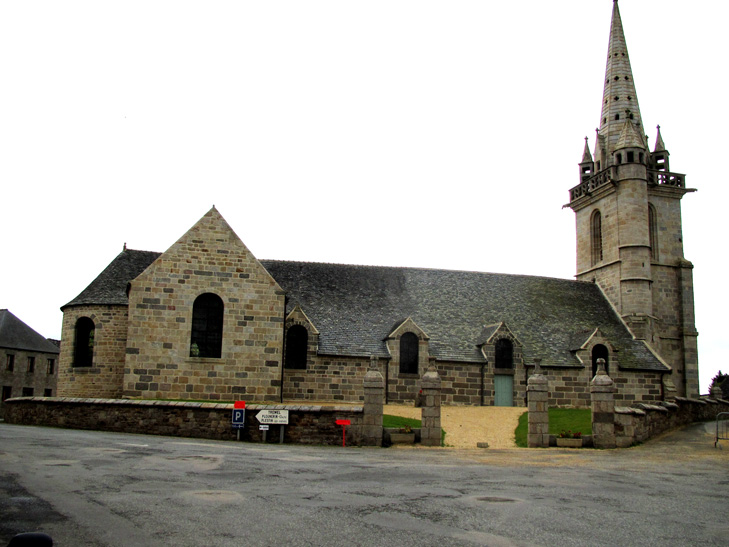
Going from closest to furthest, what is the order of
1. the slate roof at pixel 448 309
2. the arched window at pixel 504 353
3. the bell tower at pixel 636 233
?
the slate roof at pixel 448 309
the arched window at pixel 504 353
the bell tower at pixel 636 233

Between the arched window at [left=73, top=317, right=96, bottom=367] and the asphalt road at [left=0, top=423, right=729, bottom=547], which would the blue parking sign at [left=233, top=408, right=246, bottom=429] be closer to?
the asphalt road at [left=0, top=423, right=729, bottom=547]

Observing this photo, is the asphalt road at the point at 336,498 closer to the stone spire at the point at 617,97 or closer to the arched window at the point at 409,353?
the arched window at the point at 409,353

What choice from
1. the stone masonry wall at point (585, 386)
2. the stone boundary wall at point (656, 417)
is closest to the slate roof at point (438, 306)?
the stone masonry wall at point (585, 386)

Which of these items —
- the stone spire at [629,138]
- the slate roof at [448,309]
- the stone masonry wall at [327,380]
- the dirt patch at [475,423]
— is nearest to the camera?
the dirt patch at [475,423]

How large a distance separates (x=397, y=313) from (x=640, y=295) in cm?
1390

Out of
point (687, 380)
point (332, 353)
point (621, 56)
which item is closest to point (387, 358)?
point (332, 353)

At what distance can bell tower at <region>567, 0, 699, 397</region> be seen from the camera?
36781 mm

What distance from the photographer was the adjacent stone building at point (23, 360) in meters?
51.6

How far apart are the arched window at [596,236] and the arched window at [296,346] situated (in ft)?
65.9

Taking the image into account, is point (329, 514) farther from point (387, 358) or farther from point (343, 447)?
point (387, 358)

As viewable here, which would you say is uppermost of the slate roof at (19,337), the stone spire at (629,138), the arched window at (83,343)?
the stone spire at (629,138)

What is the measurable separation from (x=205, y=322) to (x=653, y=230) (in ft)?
87.9

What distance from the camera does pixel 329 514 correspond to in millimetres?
8516

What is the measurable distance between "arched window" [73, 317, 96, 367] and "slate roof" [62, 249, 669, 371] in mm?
890
